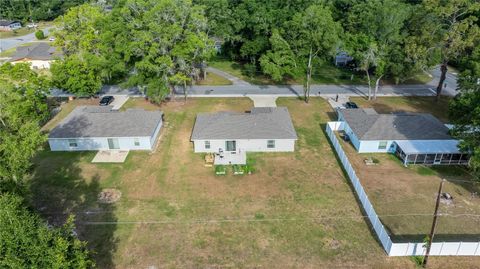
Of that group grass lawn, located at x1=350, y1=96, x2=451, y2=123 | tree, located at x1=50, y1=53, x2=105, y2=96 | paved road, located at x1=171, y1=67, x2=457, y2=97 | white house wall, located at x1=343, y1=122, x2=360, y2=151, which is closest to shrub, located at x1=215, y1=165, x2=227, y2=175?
white house wall, located at x1=343, y1=122, x2=360, y2=151

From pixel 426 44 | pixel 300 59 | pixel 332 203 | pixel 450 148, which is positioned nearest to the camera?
pixel 332 203

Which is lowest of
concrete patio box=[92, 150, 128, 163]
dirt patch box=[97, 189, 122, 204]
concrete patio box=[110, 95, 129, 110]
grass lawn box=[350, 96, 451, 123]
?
grass lawn box=[350, 96, 451, 123]

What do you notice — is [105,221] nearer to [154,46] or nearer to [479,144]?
[154,46]

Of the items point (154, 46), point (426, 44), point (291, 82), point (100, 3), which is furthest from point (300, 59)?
point (100, 3)

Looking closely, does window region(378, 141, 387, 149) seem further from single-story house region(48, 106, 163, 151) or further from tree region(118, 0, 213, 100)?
tree region(118, 0, 213, 100)

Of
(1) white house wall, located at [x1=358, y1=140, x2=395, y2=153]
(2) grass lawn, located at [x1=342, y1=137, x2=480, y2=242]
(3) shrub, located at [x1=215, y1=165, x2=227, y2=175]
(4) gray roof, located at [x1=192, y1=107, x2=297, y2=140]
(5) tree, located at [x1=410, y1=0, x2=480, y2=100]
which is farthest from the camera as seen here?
(5) tree, located at [x1=410, y1=0, x2=480, y2=100]

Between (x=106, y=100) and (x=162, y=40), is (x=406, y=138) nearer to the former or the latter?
(x=162, y=40)

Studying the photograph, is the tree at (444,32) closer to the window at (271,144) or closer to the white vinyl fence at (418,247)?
the window at (271,144)
